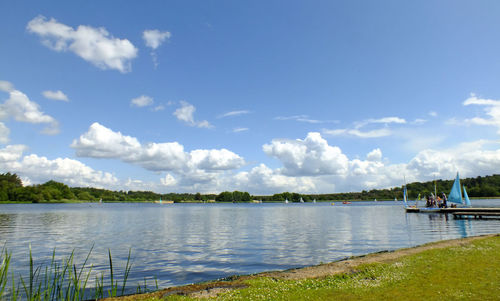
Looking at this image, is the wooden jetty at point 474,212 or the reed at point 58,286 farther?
the wooden jetty at point 474,212

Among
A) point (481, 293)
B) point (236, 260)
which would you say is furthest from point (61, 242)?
point (481, 293)

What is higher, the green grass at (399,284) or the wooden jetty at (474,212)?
the green grass at (399,284)

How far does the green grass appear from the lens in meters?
13.5

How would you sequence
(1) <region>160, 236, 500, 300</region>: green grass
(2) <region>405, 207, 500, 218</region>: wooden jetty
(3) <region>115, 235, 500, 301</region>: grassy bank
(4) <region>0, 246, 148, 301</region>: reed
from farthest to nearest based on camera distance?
(2) <region>405, 207, 500, 218</region>: wooden jetty < (3) <region>115, 235, 500, 301</region>: grassy bank < (1) <region>160, 236, 500, 300</region>: green grass < (4) <region>0, 246, 148, 301</region>: reed

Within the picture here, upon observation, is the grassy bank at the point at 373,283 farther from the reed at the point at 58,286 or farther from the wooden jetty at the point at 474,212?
the wooden jetty at the point at 474,212

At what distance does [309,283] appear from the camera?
15828 mm

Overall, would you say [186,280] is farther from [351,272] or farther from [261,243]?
[261,243]

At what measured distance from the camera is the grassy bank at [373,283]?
13.6 meters

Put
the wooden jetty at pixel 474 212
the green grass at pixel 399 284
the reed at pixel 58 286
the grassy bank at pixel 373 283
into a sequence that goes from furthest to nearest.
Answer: the wooden jetty at pixel 474 212, the grassy bank at pixel 373 283, the green grass at pixel 399 284, the reed at pixel 58 286

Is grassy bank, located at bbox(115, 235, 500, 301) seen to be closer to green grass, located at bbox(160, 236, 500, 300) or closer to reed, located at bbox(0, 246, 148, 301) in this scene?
green grass, located at bbox(160, 236, 500, 300)


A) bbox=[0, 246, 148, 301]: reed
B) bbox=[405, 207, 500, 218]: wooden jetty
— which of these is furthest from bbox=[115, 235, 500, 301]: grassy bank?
bbox=[405, 207, 500, 218]: wooden jetty

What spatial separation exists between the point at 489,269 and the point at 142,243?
35924 mm

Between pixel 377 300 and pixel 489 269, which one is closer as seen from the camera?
pixel 377 300

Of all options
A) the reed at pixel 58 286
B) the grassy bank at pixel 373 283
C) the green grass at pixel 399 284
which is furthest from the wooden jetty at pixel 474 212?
the reed at pixel 58 286
